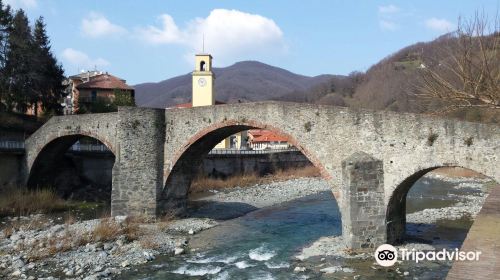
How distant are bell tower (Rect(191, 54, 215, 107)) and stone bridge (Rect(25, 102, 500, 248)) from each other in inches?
1151

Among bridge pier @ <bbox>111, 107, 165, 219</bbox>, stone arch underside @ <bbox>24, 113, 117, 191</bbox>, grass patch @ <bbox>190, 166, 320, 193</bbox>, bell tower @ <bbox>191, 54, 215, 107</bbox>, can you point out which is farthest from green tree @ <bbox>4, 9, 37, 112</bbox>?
bell tower @ <bbox>191, 54, 215, 107</bbox>

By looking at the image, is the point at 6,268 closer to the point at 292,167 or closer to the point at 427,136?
the point at 427,136

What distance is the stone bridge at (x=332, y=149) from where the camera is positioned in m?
12.0

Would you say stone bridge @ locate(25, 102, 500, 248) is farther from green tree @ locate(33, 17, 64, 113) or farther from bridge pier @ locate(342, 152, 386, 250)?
green tree @ locate(33, 17, 64, 113)

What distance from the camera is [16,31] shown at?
108ft

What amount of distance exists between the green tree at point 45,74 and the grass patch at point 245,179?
46.8 feet

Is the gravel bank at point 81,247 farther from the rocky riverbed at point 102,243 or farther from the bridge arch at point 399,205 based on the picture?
the bridge arch at point 399,205

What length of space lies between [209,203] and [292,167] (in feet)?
66.7

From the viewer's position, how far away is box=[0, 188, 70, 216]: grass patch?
811 inches

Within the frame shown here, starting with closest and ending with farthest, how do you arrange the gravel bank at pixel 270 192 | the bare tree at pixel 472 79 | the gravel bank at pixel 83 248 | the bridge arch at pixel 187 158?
the bare tree at pixel 472 79
the gravel bank at pixel 83 248
the bridge arch at pixel 187 158
the gravel bank at pixel 270 192

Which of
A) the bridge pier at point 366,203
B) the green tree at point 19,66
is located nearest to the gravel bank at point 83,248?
the bridge pier at point 366,203

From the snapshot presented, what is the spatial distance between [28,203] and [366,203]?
16.5m

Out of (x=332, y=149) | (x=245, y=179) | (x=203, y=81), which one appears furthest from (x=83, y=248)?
(x=203, y=81)

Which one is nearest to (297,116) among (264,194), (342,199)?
(342,199)
